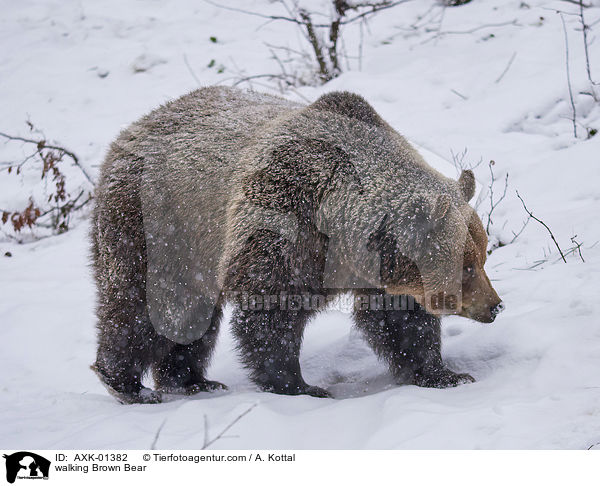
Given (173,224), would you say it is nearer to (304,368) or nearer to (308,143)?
(308,143)

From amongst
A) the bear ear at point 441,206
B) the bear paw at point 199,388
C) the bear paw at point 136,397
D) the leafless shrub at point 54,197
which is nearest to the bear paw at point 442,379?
the bear ear at point 441,206

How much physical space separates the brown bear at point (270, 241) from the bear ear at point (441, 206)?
0.04 feet

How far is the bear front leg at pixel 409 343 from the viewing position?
12.7ft

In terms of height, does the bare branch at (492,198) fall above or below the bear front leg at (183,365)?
above

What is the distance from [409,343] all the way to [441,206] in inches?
45.3

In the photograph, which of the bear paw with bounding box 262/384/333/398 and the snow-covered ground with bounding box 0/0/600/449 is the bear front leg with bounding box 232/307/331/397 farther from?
the snow-covered ground with bounding box 0/0/600/449

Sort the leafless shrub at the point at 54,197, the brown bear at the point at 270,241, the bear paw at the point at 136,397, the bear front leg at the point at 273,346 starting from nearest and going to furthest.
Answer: the brown bear at the point at 270,241, the bear front leg at the point at 273,346, the bear paw at the point at 136,397, the leafless shrub at the point at 54,197

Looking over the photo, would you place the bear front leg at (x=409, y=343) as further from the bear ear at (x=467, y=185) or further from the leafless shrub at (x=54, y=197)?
the leafless shrub at (x=54, y=197)

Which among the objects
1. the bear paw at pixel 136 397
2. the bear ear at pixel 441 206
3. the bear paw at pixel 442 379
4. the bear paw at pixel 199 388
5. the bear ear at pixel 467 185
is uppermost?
the bear ear at pixel 441 206

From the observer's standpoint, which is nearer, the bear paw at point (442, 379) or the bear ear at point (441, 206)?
the bear ear at point (441, 206)

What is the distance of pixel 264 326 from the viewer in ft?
12.0

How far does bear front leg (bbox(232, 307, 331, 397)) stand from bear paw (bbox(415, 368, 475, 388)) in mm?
615

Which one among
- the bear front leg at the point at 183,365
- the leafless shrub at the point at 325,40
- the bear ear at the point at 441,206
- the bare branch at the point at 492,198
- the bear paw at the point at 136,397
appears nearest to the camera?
the bear ear at the point at 441,206

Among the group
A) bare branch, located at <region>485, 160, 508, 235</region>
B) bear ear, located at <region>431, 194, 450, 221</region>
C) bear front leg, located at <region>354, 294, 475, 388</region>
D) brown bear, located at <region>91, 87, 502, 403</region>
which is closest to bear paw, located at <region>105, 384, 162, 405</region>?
brown bear, located at <region>91, 87, 502, 403</region>
